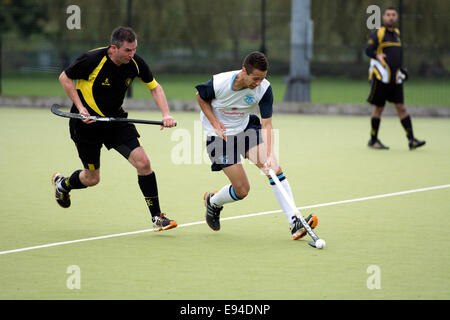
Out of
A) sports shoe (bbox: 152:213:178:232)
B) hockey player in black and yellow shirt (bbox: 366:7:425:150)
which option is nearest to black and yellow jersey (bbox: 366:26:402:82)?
hockey player in black and yellow shirt (bbox: 366:7:425:150)

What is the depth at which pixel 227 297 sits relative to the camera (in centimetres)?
446

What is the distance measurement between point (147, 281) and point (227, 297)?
570 millimetres

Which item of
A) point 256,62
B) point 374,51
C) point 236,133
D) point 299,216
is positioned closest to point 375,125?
point 374,51

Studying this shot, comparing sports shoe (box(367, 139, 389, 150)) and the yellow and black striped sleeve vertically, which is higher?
the yellow and black striped sleeve

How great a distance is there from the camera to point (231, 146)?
6.13m

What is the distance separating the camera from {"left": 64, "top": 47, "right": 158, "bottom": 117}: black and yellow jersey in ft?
19.8

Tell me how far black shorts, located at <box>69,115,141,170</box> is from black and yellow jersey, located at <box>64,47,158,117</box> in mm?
111

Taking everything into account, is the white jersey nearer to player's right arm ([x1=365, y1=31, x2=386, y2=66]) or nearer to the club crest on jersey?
the club crest on jersey

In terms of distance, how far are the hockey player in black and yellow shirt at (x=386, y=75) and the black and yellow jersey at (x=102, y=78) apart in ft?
19.1

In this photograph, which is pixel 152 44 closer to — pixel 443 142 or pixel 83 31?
pixel 83 31

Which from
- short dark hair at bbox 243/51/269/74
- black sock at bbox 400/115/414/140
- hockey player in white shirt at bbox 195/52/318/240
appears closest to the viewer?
short dark hair at bbox 243/51/269/74

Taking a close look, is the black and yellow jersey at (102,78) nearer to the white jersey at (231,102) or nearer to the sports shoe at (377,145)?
the white jersey at (231,102)

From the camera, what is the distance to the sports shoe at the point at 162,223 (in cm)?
608

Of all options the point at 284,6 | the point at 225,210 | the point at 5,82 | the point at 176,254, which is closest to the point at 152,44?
the point at 5,82
